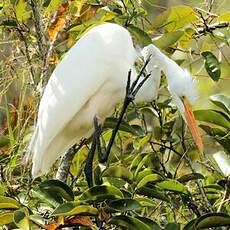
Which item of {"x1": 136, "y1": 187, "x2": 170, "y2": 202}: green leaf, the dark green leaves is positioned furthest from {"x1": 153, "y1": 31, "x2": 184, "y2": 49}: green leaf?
the dark green leaves

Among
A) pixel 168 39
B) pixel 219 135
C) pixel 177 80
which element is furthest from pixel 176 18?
pixel 219 135

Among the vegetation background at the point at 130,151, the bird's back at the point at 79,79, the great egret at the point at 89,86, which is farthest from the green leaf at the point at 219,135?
the bird's back at the point at 79,79

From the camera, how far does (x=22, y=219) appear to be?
1149 millimetres

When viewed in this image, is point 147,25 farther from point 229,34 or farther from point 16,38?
point 16,38

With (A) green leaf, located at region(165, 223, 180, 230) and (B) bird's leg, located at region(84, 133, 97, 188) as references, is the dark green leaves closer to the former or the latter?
(A) green leaf, located at region(165, 223, 180, 230)

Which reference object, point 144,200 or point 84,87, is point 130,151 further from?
point 144,200

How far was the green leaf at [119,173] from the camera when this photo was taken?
1332 millimetres

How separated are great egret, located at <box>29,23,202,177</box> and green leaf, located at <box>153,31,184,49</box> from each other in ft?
0.36

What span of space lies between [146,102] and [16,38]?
475 millimetres

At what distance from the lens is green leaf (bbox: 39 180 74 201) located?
4.11ft

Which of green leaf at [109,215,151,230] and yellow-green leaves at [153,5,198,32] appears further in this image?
yellow-green leaves at [153,5,198,32]

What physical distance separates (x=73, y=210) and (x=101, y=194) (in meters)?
0.09

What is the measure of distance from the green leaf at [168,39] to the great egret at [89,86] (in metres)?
0.11

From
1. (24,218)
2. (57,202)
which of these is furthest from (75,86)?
(24,218)
